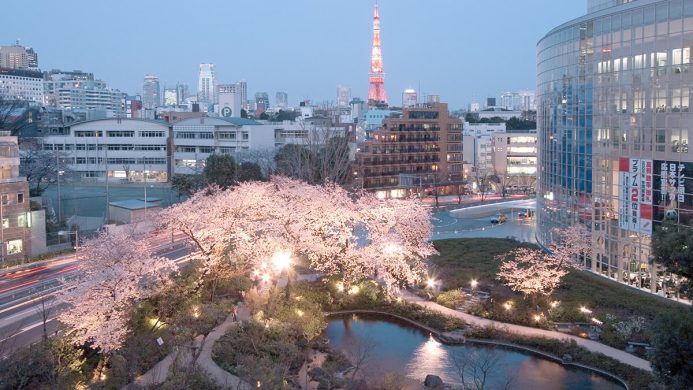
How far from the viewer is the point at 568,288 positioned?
18.2m

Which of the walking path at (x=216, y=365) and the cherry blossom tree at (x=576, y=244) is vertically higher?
the cherry blossom tree at (x=576, y=244)

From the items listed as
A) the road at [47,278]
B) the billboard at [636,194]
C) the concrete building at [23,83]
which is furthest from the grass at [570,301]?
the concrete building at [23,83]

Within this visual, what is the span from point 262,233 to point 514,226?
1941 centimetres

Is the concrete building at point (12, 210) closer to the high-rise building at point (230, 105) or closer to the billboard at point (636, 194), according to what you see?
the billboard at point (636, 194)

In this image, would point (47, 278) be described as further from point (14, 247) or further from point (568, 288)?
point (568, 288)

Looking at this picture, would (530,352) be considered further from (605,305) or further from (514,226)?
(514,226)

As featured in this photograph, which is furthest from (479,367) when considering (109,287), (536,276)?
(109,287)

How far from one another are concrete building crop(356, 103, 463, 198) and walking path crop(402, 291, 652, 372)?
26.9 meters

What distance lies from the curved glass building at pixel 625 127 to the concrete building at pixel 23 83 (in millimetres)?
98929

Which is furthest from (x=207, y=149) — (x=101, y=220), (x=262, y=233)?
(x=262, y=233)

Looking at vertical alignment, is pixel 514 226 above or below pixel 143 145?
below

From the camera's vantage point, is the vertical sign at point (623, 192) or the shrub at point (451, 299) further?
the vertical sign at point (623, 192)

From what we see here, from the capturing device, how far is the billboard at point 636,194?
17875 mm

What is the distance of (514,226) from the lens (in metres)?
34.1
